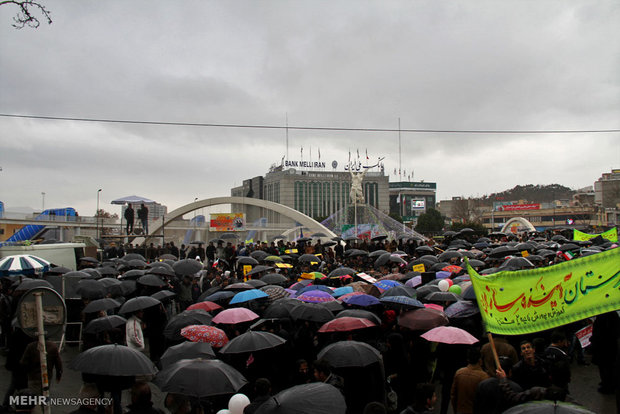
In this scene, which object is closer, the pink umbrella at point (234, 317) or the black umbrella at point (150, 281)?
the pink umbrella at point (234, 317)

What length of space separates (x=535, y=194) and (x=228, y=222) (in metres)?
134

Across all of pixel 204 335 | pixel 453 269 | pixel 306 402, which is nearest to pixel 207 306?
pixel 204 335

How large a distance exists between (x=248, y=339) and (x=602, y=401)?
5.09m

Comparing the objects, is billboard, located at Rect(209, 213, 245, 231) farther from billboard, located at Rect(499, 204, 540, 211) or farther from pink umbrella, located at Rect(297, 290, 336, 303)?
billboard, located at Rect(499, 204, 540, 211)

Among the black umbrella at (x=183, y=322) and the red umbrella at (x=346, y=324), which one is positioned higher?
the red umbrella at (x=346, y=324)

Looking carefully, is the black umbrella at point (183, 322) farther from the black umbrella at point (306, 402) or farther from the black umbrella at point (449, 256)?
the black umbrella at point (449, 256)

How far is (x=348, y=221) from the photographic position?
1683 inches

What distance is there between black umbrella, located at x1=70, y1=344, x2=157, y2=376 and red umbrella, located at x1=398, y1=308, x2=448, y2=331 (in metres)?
3.53

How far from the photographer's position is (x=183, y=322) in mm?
7598

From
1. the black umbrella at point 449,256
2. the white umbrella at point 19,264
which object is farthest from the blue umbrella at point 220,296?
the black umbrella at point 449,256

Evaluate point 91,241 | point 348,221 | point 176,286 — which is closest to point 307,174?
point 348,221

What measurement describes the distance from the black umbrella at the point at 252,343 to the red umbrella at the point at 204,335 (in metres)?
0.83

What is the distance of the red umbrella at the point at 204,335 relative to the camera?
6.79 meters

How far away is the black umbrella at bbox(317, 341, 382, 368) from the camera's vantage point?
5.52 metres
